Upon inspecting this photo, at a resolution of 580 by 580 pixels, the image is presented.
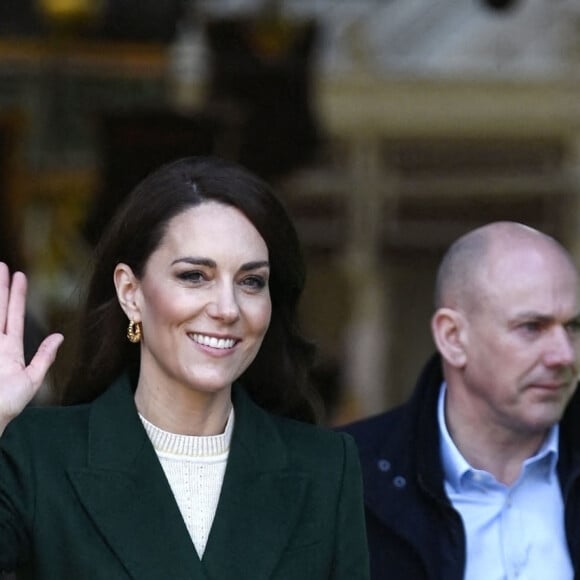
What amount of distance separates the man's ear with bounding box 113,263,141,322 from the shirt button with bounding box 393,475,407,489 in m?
1.12

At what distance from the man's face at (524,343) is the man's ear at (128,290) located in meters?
1.24

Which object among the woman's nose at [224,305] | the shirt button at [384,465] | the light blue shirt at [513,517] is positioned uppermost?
the woman's nose at [224,305]

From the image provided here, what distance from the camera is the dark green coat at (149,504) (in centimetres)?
302

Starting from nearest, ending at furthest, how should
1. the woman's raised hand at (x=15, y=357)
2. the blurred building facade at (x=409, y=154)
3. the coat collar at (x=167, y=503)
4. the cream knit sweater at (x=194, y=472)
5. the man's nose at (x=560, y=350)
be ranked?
the woman's raised hand at (x=15, y=357) < the coat collar at (x=167, y=503) < the cream knit sweater at (x=194, y=472) < the man's nose at (x=560, y=350) < the blurred building facade at (x=409, y=154)

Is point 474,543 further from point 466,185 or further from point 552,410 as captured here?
point 466,185

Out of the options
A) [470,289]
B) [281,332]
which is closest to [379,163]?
[470,289]

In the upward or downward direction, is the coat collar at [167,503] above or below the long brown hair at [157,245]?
below

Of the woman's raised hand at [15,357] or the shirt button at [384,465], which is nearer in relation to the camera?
the woman's raised hand at [15,357]

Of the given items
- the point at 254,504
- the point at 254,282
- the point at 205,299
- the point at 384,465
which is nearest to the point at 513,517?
the point at 384,465

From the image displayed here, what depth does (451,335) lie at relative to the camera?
14.2ft

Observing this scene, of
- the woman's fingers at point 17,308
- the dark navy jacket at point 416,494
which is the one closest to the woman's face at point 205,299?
the woman's fingers at point 17,308

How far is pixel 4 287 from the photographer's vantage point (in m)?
3.12

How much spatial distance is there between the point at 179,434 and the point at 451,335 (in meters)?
1.29

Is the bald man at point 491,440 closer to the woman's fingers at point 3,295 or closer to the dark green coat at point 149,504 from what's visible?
the dark green coat at point 149,504
